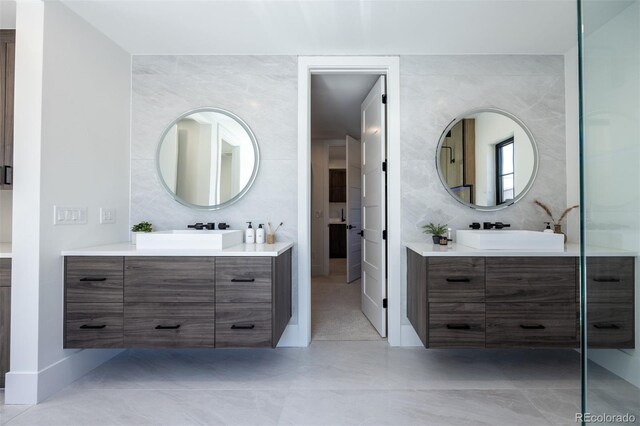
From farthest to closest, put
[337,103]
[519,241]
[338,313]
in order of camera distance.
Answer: [337,103] → [338,313] → [519,241]

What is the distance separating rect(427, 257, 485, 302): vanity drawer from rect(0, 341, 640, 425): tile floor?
57 centimetres

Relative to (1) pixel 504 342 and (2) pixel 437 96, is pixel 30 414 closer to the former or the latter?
(1) pixel 504 342

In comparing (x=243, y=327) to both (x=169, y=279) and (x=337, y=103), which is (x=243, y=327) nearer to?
(x=169, y=279)

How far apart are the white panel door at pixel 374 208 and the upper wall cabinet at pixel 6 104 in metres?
2.64

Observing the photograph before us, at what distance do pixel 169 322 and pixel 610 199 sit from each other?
2.22 metres

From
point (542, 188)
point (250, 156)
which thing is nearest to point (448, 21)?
point (542, 188)

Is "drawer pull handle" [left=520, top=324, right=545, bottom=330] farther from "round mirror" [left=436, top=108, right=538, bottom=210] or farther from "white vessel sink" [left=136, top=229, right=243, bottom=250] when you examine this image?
"white vessel sink" [left=136, top=229, right=243, bottom=250]

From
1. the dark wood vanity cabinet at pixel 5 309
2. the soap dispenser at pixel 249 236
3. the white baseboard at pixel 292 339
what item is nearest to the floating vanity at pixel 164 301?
the dark wood vanity cabinet at pixel 5 309

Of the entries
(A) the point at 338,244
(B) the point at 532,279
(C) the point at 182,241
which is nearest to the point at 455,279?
(B) the point at 532,279

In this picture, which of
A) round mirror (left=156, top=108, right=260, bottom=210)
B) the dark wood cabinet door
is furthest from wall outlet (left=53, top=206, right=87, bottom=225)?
the dark wood cabinet door

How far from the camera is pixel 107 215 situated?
2.52m

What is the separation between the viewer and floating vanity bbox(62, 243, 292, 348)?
82.0 inches

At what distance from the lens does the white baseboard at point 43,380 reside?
1.92m

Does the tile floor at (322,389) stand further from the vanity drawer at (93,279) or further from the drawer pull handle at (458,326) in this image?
the vanity drawer at (93,279)
